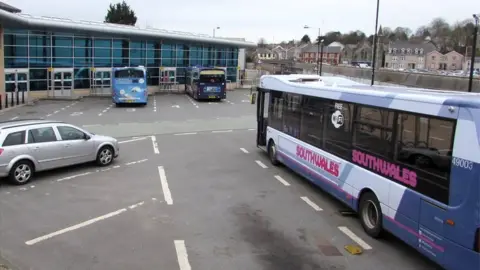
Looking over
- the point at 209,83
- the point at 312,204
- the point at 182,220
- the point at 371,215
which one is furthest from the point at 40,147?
the point at 209,83

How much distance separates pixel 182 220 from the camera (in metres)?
9.12

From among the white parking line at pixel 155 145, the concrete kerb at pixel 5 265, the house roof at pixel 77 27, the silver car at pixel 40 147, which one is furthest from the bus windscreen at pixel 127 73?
the concrete kerb at pixel 5 265

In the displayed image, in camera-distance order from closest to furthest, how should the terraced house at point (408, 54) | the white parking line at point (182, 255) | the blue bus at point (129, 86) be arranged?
the white parking line at point (182, 255) < the blue bus at point (129, 86) < the terraced house at point (408, 54)

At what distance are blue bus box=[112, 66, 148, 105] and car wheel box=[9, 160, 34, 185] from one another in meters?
23.5

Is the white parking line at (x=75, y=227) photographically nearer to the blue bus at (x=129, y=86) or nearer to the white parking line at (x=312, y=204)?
the white parking line at (x=312, y=204)

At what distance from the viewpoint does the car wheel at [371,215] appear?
8.09m

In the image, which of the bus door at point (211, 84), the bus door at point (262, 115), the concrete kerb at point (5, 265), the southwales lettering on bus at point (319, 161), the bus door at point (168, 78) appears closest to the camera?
the concrete kerb at point (5, 265)

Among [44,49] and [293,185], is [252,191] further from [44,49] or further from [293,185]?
[44,49]

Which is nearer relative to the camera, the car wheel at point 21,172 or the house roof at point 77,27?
the car wheel at point 21,172

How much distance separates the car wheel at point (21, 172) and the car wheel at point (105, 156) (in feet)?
7.80

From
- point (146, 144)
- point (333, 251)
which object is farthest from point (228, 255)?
point (146, 144)

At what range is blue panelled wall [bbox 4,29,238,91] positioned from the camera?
3856 cm

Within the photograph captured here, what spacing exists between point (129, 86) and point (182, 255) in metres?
29.4

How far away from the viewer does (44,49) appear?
132 ft
